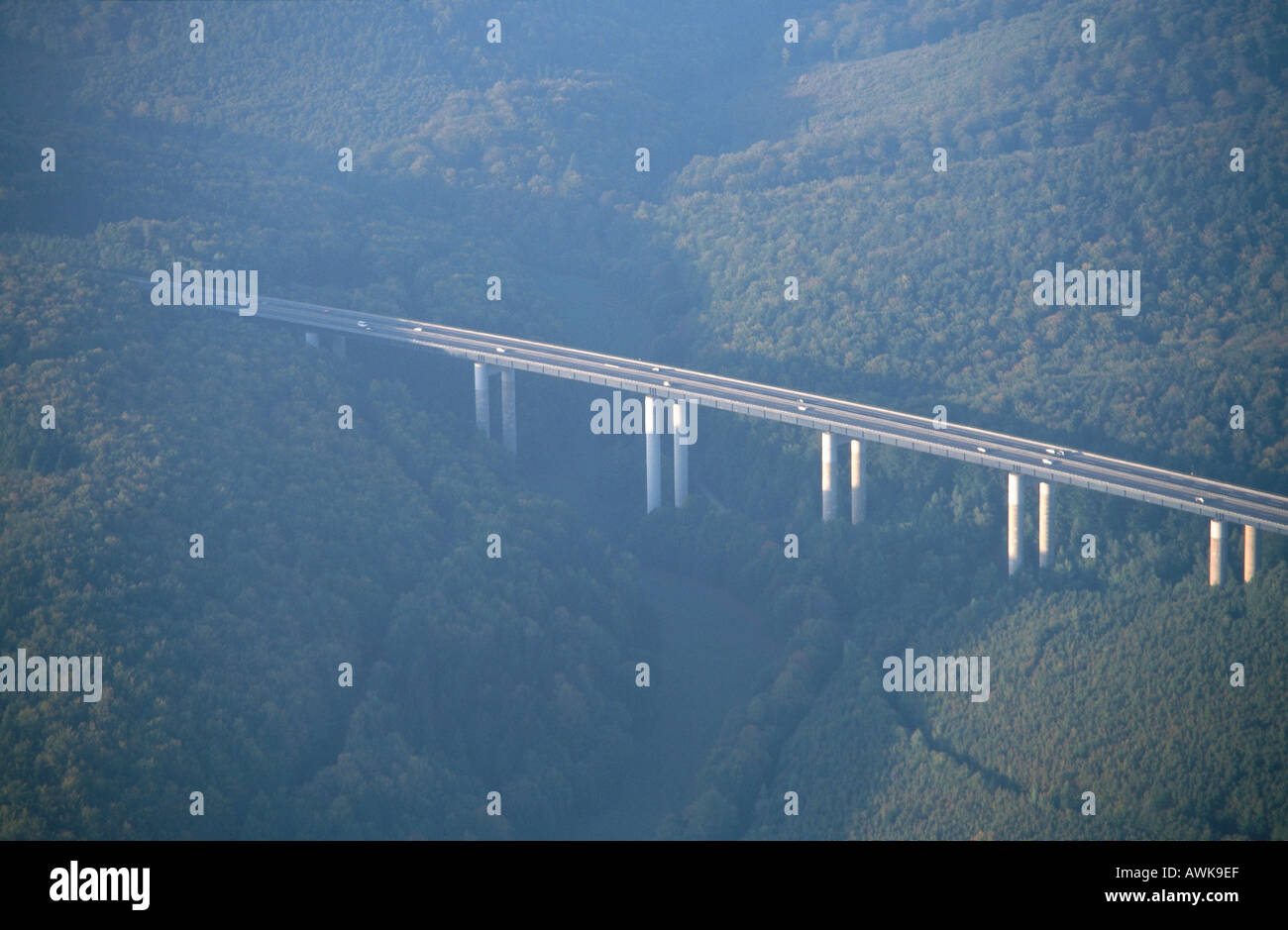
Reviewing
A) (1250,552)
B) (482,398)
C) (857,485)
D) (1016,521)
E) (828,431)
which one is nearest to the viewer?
(1250,552)

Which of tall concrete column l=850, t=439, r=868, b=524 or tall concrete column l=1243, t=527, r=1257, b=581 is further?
tall concrete column l=850, t=439, r=868, b=524

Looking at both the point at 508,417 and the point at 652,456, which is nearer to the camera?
the point at 652,456

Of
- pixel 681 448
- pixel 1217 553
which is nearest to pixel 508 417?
pixel 681 448
